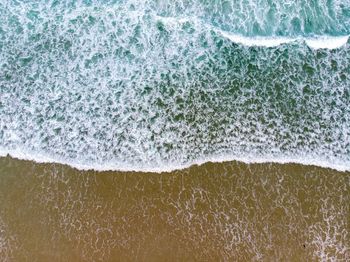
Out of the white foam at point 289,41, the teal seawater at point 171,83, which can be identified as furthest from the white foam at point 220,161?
the white foam at point 289,41

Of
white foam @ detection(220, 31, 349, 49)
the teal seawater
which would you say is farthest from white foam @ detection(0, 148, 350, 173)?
white foam @ detection(220, 31, 349, 49)

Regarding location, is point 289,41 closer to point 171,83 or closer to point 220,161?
point 171,83

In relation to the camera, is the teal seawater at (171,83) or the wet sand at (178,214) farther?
the teal seawater at (171,83)

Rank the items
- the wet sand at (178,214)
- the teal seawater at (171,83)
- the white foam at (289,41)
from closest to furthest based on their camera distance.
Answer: the wet sand at (178,214)
the teal seawater at (171,83)
the white foam at (289,41)

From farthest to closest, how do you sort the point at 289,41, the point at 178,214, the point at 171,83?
the point at 289,41
the point at 171,83
the point at 178,214

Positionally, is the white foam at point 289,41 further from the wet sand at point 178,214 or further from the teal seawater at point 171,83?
the wet sand at point 178,214

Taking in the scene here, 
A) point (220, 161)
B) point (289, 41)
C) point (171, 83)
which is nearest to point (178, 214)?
point (220, 161)
